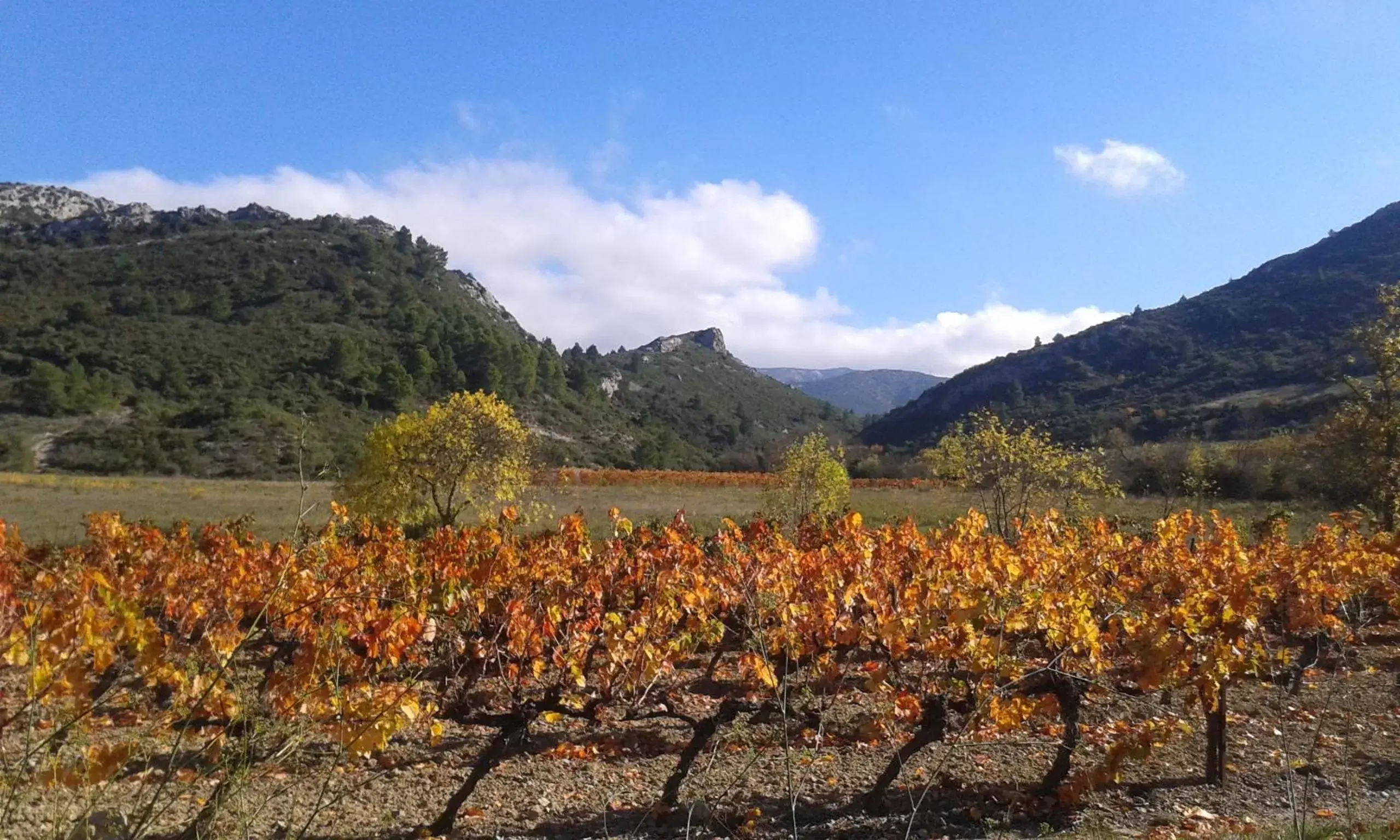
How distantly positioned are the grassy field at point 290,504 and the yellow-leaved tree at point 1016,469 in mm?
3773

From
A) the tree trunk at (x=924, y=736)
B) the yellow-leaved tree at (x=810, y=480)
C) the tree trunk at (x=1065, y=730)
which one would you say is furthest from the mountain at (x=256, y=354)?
the tree trunk at (x=1065, y=730)

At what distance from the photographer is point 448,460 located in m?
15.3

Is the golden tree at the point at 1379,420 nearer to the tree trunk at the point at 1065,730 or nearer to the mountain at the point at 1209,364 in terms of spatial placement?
the tree trunk at the point at 1065,730

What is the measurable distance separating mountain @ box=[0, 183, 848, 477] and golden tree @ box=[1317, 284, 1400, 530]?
28.7m

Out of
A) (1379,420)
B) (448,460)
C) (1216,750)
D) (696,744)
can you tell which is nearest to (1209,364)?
(1379,420)

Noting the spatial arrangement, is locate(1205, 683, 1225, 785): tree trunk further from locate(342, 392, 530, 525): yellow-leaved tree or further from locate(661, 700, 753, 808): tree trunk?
locate(342, 392, 530, 525): yellow-leaved tree

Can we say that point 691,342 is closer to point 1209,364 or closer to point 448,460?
point 1209,364

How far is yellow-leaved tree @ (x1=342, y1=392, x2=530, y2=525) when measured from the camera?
1527 centimetres

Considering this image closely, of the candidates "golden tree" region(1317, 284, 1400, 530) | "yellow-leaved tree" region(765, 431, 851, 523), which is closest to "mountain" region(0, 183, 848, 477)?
"yellow-leaved tree" region(765, 431, 851, 523)

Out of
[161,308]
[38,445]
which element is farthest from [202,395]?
[161,308]

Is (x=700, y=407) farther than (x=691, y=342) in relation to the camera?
No

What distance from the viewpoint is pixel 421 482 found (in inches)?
621

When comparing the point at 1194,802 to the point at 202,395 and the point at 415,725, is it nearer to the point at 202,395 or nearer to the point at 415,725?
the point at 415,725

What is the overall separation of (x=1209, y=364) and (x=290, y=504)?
60.3 m
